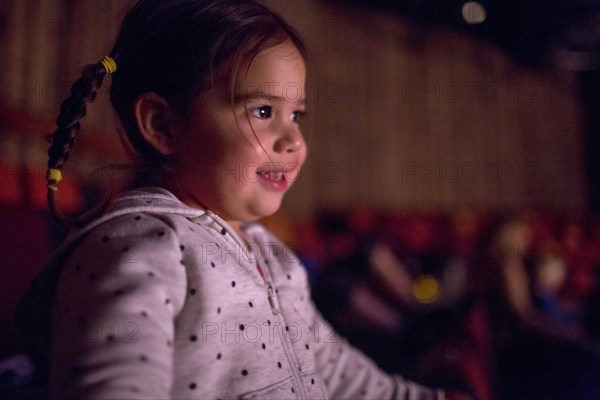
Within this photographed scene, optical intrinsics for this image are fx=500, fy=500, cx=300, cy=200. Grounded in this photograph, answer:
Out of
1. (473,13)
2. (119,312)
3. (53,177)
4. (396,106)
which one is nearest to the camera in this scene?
(119,312)

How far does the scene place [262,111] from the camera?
0.59 meters

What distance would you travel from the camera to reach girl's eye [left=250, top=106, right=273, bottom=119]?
587 millimetres

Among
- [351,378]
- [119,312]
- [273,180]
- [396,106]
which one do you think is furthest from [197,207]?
[396,106]

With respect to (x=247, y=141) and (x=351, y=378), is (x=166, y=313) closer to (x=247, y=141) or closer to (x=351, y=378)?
(x=247, y=141)

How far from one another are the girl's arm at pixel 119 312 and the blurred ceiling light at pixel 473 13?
265cm

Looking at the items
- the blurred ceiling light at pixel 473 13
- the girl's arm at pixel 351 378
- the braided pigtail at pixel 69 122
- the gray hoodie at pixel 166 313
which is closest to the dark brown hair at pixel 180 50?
the braided pigtail at pixel 69 122

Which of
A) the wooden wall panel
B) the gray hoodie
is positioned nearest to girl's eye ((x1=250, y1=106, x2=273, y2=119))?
the gray hoodie

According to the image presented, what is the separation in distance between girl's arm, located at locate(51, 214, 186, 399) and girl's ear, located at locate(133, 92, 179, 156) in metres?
0.13

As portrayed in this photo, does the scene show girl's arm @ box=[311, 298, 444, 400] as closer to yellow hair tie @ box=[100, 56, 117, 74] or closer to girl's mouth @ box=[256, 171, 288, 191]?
girl's mouth @ box=[256, 171, 288, 191]

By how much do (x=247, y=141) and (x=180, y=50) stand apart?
134mm

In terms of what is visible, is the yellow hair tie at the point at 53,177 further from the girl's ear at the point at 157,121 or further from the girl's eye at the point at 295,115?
the girl's eye at the point at 295,115

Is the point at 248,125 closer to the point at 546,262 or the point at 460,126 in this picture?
the point at 546,262

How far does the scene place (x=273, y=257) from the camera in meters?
0.70

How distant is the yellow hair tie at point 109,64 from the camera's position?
1.86 feet
